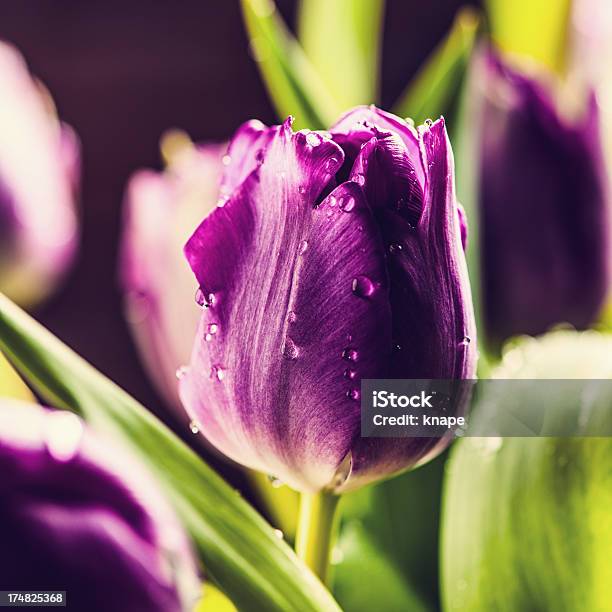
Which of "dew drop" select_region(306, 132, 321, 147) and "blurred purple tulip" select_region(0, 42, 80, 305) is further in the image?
"blurred purple tulip" select_region(0, 42, 80, 305)

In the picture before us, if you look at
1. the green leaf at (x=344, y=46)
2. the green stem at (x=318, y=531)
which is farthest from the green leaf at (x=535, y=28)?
the green stem at (x=318, y=531)

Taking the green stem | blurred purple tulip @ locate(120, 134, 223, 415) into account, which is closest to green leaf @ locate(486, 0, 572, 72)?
blurred purple tulip @ locate(120, 134, 223, 415)

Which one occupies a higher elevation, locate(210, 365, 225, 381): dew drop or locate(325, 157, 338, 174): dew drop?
locate(325, 157, 338, 174): dew drop

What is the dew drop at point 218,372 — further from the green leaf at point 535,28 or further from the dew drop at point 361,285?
the green leaf at point 535,28

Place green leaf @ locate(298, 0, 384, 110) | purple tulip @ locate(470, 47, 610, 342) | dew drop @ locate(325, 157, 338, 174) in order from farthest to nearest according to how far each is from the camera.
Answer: green leaf @ locate(298, 0, 384, 110) → purple tulip @ locate(470, 47, 610, 342) → dew drop @ locate(325, 157, 338, 174)

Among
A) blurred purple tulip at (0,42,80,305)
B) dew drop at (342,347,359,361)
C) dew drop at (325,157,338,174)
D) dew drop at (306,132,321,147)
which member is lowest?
dew drop at (342,347,359,361)

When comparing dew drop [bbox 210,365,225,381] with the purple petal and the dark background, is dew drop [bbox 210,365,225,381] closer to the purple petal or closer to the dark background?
the purple petal

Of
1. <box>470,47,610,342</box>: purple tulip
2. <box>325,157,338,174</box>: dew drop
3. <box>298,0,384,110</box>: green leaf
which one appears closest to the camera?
A: <box>325,157,338,174</box>: dew drop
